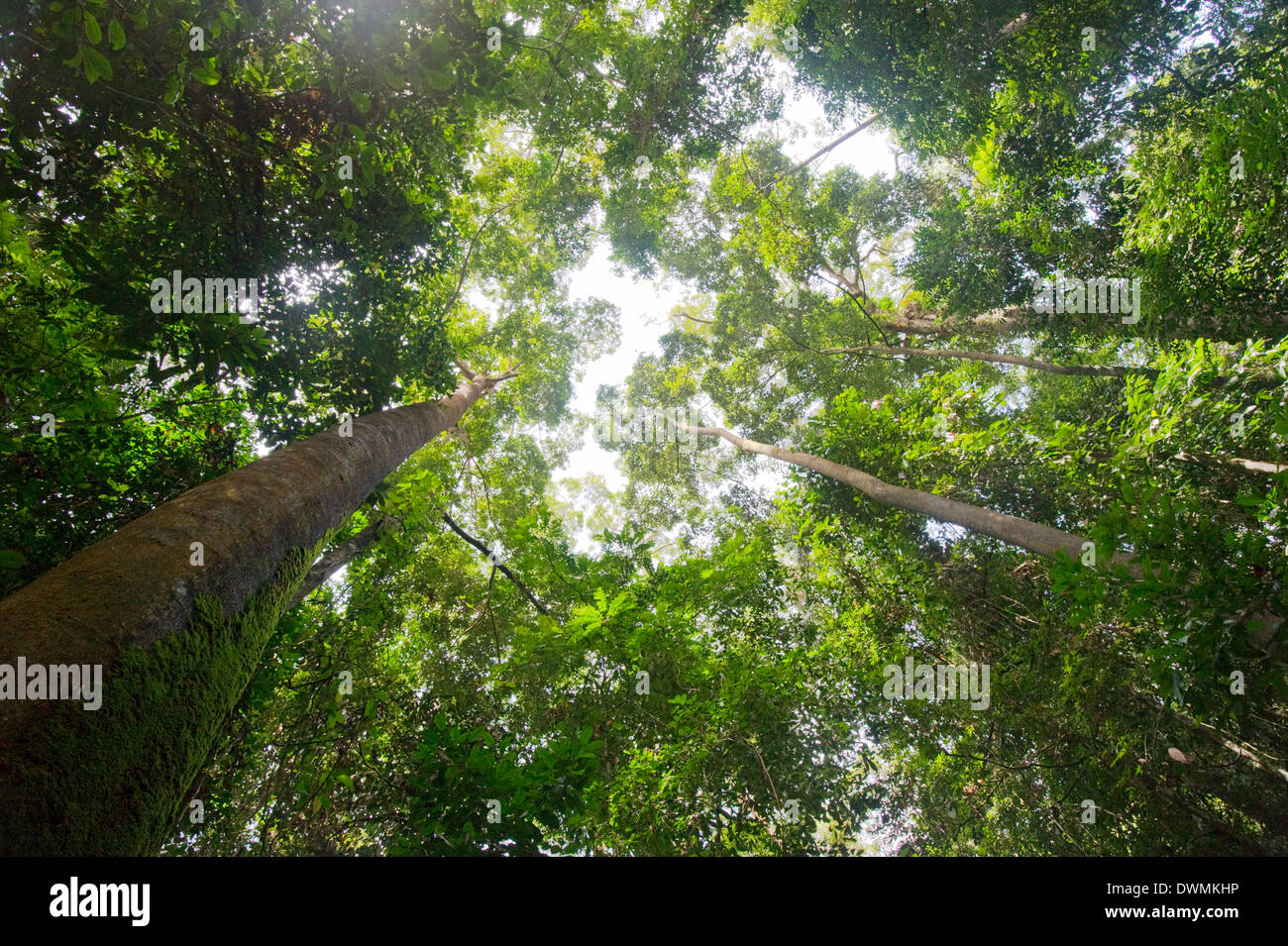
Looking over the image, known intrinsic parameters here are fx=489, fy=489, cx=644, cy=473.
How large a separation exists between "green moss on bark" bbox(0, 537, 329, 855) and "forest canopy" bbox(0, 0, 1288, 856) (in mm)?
17

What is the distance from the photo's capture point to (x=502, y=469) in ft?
45.9

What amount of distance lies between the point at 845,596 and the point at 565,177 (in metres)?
11.9

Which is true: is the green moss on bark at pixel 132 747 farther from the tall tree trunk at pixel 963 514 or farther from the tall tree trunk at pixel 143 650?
the tall tree trunk at pixel 963 514

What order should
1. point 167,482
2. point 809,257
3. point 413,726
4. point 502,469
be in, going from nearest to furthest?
point 167,482
point 413,726
point 809,257
point 502,469

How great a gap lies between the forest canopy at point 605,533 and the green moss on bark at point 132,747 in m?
0.02

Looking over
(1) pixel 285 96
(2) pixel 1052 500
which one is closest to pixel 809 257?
(2) pixel 1052 500

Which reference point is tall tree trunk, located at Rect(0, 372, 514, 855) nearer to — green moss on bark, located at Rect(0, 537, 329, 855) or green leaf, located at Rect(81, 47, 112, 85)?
green moss on bark, located at Rect(0, 537, 329, 855)

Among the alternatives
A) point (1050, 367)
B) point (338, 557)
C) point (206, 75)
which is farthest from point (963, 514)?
point (206, 75)

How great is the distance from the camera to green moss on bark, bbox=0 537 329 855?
163cm

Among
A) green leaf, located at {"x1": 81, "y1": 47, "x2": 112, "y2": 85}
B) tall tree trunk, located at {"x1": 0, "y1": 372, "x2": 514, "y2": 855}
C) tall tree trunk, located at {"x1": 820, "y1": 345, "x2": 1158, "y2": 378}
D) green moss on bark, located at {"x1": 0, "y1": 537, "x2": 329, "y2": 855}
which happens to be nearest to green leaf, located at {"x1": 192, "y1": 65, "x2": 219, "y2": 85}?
green leaf, located at {"x1": 81, "y1": 47, "x2": 112, "y2": 85}

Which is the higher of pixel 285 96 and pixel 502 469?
pixel 285 96

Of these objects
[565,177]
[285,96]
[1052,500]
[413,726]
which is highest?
[565,177]
